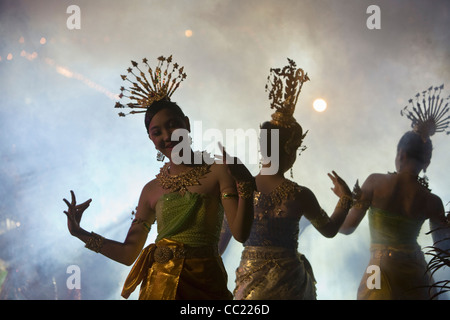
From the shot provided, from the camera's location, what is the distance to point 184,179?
7.65ft

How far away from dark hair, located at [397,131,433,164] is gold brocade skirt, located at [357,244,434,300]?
79 cm

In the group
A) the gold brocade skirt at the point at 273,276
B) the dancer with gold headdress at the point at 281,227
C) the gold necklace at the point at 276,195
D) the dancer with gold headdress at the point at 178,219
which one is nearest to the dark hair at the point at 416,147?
the dancer with gold headdress at the point at 281,227

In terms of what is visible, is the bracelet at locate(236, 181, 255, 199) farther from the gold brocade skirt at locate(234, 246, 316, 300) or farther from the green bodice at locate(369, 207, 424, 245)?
the green bodice at locate(369, 207, 424, 245)

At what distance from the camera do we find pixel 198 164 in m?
2.39

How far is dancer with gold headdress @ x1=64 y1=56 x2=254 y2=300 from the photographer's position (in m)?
2.07

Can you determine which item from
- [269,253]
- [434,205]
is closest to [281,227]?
[269,253]

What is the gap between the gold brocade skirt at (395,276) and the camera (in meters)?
3.38

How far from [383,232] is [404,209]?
10.3 inches

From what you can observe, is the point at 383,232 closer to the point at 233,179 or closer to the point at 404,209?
the point at 404,209

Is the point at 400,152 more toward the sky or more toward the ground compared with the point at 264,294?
more toward the sky

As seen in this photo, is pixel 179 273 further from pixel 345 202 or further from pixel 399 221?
pixel 399 221

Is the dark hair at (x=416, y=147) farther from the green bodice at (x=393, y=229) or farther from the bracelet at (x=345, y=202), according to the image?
the bracelet at (x=345, y=202)

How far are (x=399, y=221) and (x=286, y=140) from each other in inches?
48.8
